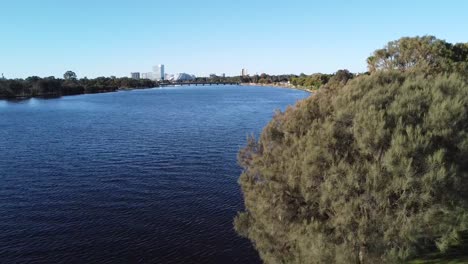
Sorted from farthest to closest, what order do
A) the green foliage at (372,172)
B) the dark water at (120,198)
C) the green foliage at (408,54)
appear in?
1. the green foliage at (408,54)
2. the dark water at (120,198)
3. the green foliage at (372,172)

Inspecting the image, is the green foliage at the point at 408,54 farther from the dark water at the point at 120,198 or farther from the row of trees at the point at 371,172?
the row of trees at the point at 371,172

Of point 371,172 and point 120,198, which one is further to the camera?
point 120,198

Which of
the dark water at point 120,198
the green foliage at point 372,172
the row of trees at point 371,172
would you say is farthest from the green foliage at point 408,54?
the green foliage at point 372,172

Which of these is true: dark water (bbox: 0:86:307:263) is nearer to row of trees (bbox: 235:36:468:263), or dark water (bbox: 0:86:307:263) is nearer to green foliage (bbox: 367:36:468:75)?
row of trees (bbox: 235:36:468:263)

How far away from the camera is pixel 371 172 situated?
53.9ft

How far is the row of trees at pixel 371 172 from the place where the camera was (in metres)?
16.0

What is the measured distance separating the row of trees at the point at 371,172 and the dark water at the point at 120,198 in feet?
33.8

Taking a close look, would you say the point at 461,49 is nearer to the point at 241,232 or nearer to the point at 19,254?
the point at 241,232

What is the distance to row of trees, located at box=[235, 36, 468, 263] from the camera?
16.0m

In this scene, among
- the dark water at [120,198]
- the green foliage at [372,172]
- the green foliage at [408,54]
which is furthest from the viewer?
the green foliage at [408,54]

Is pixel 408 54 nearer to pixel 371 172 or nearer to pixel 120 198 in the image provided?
pixel 371 172

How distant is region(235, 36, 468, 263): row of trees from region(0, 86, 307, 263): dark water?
33.8 feet

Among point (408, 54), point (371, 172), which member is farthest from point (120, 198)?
point (408, 54)

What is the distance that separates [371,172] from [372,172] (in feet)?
0.13
